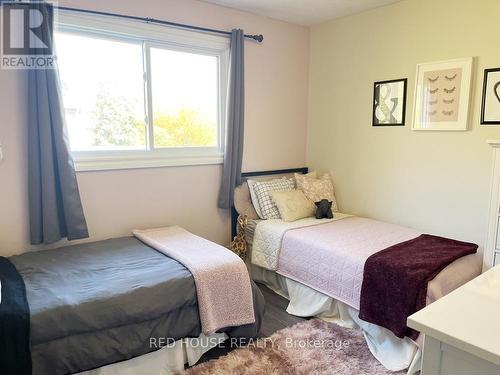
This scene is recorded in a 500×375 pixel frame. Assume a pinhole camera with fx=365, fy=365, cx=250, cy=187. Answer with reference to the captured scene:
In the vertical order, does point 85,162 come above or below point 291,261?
above

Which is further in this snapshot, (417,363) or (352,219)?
(352,219)

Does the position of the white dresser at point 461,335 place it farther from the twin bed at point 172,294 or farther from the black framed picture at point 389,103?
the black framed picture at point 389,103

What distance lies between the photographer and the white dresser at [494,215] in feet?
7.04

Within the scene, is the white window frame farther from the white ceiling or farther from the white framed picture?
the white framed picture

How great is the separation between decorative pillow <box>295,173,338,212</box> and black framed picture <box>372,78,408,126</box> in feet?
2.34

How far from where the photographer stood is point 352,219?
10.7ft

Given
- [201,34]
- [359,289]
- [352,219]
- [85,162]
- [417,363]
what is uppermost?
[201,34]

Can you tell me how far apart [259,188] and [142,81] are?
4.34 feet

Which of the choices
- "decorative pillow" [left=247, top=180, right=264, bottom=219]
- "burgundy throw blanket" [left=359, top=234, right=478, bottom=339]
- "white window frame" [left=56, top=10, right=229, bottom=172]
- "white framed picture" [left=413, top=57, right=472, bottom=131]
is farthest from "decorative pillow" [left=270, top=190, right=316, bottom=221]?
"white framed picture" [left=413, top=57, right=472, bottom=131]

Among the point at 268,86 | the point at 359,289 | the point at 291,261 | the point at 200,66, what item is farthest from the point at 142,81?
the point at 359,289

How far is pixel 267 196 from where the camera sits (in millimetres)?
3264

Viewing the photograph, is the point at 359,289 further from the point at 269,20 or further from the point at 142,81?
the point at 269,20

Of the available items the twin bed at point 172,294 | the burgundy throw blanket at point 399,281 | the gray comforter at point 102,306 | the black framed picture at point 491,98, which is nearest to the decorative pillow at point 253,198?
the twin bed at point 172,294

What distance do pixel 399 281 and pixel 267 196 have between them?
1.43m
